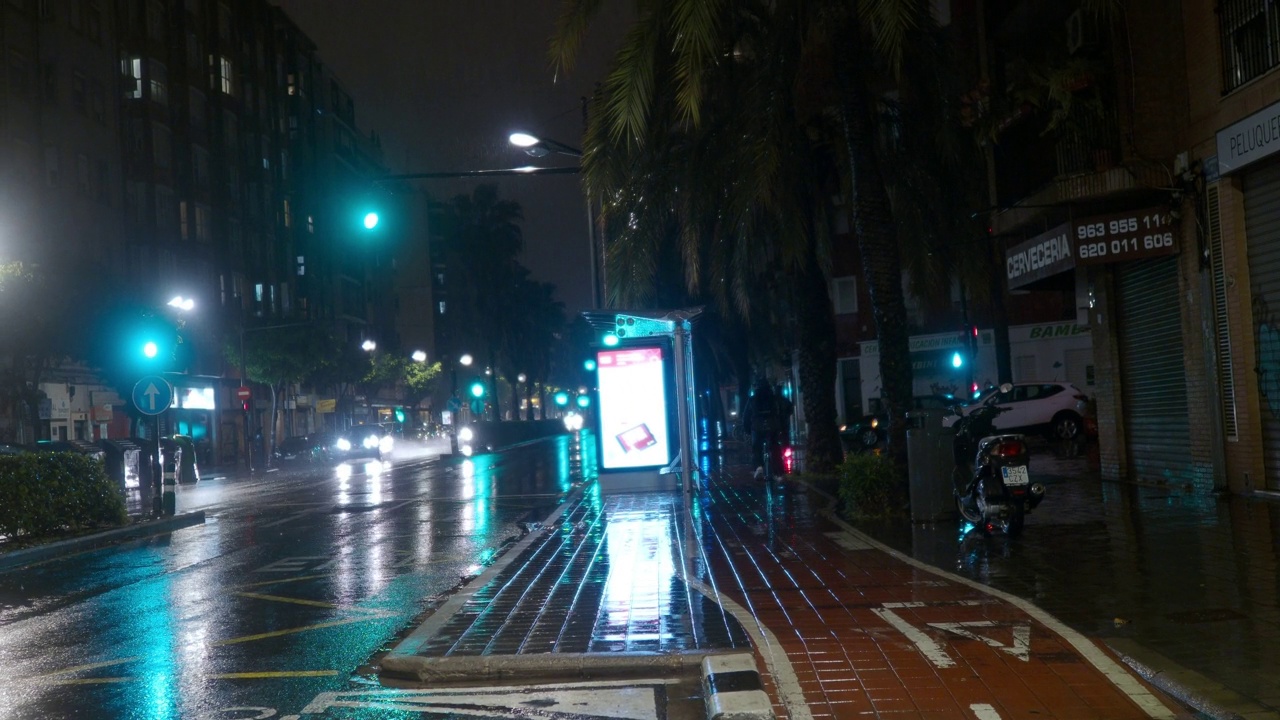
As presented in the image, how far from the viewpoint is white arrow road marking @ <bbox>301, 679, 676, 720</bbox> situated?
20.1 feet

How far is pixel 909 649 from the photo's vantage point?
6898 mm

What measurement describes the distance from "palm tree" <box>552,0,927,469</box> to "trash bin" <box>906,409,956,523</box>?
0.82m

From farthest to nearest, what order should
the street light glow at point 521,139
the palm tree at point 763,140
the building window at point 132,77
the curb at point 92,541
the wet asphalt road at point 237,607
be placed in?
the building window at point 132,77
the street light glow at point 521,139
the curb at point 92,541
the palm tree at point 763,140
the wet asphalt road at point 237,607

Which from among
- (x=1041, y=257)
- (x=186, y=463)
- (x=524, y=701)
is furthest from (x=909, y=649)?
(x=186, y=463)

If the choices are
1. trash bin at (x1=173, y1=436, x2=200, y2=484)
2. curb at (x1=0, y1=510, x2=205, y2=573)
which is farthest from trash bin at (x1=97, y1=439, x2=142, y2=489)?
curb at (x1=0, y1=510, x2=205, y2=573)

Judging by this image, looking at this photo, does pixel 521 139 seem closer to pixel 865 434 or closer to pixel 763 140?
pixel 763 140

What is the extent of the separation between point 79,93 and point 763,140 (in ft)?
128

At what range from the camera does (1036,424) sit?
29.6m

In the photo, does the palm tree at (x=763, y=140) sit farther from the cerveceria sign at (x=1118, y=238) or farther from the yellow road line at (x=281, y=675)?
the yellow road line at (x=281, y=675)

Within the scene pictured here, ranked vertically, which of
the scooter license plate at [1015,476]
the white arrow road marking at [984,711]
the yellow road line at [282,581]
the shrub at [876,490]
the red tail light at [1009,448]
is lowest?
the yellow road line at [282,581]

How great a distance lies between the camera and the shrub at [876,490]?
14102 millimetres

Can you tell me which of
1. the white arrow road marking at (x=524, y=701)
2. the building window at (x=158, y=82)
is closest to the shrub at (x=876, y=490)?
the white arrow road marking at (x=524, y=701)

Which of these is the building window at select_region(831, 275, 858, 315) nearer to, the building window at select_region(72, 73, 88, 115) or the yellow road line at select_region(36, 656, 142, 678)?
the building window at select_region(72, 73, 88, 115)

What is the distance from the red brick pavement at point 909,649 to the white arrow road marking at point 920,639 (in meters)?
0.01
